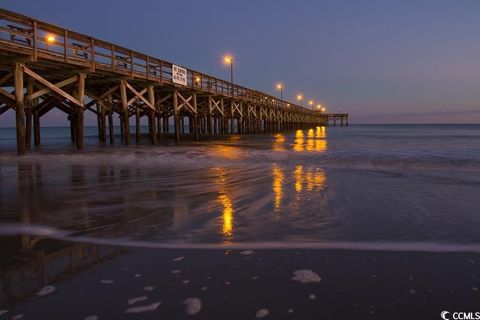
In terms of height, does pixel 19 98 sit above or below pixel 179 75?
below

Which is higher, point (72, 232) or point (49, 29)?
point (49, 29)

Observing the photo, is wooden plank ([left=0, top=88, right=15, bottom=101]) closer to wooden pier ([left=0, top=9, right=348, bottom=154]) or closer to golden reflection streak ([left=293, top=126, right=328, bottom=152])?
wooden pier ([left=0, top=9, right=348, bottom=154])

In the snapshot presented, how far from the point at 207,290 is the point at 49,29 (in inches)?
538

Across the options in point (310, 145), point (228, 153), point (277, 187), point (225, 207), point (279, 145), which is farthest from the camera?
point (310, 145)

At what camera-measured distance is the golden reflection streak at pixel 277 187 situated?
5.65 metres

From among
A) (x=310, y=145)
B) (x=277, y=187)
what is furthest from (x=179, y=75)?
(x=277, y=187)

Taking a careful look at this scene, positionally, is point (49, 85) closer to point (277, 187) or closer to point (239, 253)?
point (277, 187)

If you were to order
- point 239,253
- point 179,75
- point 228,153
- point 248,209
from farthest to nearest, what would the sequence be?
point 179,75
point 228,153
point 248,209
point 239,253

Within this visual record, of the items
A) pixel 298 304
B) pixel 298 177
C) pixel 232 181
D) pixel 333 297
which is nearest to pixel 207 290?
pixel 298 304

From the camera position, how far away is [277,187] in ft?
24.2

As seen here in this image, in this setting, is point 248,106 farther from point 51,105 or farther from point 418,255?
point 418,255

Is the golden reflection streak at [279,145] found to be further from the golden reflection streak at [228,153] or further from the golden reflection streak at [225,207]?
the golden reflection streak at [225,207]

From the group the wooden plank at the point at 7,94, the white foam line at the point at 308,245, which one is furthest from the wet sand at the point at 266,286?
the wooden plank at the point at 7,94

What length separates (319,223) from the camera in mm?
4555
